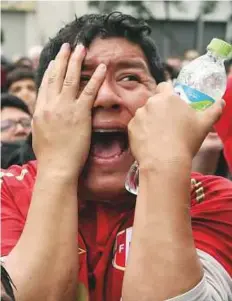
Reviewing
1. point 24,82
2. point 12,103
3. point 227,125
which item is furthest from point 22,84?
point 227,125

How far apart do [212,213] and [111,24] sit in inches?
22.5

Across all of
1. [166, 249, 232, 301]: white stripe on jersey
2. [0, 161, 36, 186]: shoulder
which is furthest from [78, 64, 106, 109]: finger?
[166, 249, 232, 301]: white stripe on jersey

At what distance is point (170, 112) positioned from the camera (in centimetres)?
157

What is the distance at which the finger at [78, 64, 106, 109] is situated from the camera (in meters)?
1.69

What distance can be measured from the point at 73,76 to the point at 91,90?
0.23 ft

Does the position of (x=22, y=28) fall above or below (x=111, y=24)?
below

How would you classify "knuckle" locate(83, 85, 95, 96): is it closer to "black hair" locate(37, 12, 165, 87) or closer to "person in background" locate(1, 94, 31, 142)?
"black hair" locate(37, 12, 165, 87)

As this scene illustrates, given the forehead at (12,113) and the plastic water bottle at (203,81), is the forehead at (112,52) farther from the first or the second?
the forehead at (12,113)

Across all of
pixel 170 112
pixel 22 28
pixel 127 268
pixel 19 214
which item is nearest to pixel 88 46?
pixel 170 112

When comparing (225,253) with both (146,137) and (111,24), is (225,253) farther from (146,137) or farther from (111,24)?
(111,24)

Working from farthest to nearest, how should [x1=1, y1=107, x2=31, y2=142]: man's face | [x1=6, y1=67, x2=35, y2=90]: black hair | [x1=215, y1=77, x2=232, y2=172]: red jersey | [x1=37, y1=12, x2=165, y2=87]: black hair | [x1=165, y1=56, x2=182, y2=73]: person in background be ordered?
[x1=165, y1=56, x2=182, y2=73]: person in background < [x1=6, y1=67, x2=35, y2=90]: black hair < [x1=1, y1=107, x2=31, y2=142]: man's face < [x1=215, y1=77, x2=232, y2=172]: red jersey < [x1=37, y1=12, x2=165, y2=87]: black hair

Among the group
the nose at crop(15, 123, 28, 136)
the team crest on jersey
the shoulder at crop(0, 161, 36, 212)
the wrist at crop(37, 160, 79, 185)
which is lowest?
the nose at crop(15, 123, 28, 136)

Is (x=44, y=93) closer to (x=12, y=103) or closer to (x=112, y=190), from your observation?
(x=112, y=190)

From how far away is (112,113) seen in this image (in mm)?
1710
